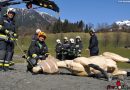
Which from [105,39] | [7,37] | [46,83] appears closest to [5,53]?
[7,37]

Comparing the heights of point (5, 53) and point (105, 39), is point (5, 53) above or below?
above

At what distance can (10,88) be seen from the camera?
1074 cm

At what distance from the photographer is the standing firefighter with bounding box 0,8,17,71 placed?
15875 millimetres

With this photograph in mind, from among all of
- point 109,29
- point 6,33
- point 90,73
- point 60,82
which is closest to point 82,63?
point 90,73

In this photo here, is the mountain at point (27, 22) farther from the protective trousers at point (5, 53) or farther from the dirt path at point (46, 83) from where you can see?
the dirt path at point (46, 83)

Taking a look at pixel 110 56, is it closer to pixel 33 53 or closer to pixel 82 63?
pixel 82 63

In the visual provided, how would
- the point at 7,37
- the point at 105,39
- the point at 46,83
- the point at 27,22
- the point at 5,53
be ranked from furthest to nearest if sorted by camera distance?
the point at 27,22, the point at 105,39, the point at 5,53, the point at 7,37, the point at 46,83

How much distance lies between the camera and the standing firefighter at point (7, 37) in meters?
15.9

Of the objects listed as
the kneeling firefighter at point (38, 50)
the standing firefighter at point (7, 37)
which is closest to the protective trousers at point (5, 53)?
the standing firefighter at point (7, 37)

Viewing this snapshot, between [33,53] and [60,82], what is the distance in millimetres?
3530

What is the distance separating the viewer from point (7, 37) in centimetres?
1589

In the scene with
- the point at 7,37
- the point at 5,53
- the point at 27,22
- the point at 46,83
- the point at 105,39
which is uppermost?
the point at 7,37

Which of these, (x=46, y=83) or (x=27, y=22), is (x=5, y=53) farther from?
(x=27, y=22)

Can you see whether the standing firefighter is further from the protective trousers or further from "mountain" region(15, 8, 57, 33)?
"mountain" region(15, 8, 57, 33)
